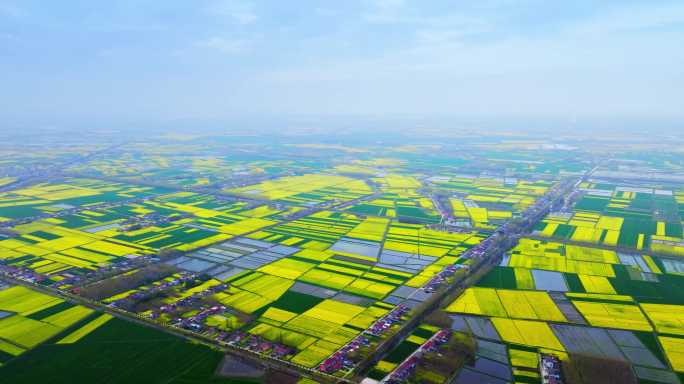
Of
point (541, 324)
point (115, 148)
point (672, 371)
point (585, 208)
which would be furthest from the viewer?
point (115, 148)

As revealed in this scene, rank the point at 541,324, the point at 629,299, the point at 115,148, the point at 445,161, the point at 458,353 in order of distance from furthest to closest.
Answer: the point at 115,148 → the point at 445,161 → the point at 629,299 → the point at 541,324 → the point at 458,353

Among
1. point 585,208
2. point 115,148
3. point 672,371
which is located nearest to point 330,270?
point 672,371

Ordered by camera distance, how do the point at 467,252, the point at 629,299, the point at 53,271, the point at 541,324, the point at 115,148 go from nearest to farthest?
1. the point at 541,324
2. the point at 629,299
3. the point at 53,271
4. the point at 467,252
5. the point at 115,148

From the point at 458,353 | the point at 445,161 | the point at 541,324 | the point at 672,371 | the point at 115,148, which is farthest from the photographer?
the point at 115,148

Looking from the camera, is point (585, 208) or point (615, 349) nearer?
point (615, 349)

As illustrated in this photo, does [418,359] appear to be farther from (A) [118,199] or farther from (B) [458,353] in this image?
(A) [118,199]

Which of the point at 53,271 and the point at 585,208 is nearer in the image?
the point at 53,271

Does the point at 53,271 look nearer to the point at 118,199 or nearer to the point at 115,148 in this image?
the point at 118,199

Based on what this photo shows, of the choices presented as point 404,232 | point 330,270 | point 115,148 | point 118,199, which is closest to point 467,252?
point 404,232

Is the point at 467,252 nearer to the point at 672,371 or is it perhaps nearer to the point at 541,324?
the point at 541,324
